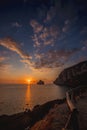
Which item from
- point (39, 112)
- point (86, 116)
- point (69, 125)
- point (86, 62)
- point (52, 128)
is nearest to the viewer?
point (69, 125)

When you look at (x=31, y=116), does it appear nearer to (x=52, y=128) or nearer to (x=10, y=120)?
(x=10, y=120)

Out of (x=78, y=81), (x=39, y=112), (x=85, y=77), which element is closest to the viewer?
(x=39, y=112)

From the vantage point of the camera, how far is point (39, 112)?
19281 millimetres

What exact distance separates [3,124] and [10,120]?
1.20m

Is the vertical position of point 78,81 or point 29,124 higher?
point 78,81

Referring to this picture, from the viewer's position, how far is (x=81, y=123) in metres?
6.96

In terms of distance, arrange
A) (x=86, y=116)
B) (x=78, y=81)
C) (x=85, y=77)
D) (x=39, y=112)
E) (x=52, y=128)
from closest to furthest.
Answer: (x=52, y=128), (x=86, y=116), (x=39, y=112), (x=85, y=77), (x=78, y=81)

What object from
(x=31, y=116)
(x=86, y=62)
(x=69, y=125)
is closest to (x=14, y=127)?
(x=31, y=116)

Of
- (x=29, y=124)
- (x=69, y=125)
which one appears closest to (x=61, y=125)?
(x=69, y=125)

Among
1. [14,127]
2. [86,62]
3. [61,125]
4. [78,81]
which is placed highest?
[86,62]

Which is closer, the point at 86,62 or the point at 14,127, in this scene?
the point at 14,127

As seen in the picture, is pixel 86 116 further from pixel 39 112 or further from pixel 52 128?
pixel 39 112

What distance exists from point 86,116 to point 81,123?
3.81 feet

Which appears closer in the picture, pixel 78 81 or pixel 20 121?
pixel 20 121
